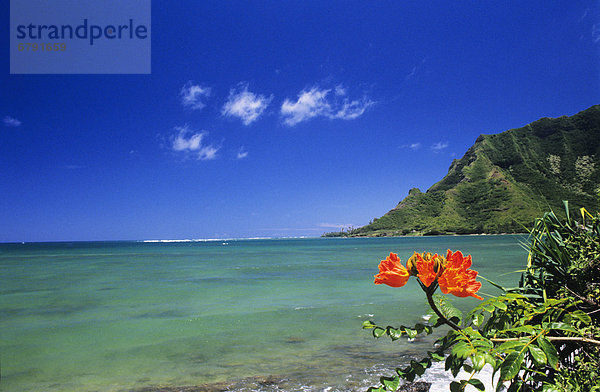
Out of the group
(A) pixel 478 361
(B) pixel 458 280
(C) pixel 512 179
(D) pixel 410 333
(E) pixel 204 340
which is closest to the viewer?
(A) pixel 478 361

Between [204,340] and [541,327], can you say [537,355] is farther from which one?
[204,340]

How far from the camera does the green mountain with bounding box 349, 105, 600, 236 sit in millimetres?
103062

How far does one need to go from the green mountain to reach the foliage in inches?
4183

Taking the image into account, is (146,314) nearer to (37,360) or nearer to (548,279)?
(37,360)

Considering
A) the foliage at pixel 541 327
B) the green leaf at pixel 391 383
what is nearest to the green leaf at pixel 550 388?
the foliage at pixel 541 327

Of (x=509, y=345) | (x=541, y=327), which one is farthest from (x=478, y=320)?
(x=509, y=345)

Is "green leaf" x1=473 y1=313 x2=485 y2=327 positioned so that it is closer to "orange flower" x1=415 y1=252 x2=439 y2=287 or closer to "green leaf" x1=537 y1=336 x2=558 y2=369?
"green leaf" x1=537 y1=336 x2=558 y2=369

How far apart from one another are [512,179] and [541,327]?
461ft

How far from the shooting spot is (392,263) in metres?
1.21

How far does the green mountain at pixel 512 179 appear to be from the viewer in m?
103

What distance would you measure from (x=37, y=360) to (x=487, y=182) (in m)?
142

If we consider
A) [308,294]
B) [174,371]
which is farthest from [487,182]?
[174,371]

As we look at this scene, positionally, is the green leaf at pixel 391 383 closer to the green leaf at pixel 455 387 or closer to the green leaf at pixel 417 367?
the green leaf at pixel 417 367

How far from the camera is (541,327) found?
4.45ft
